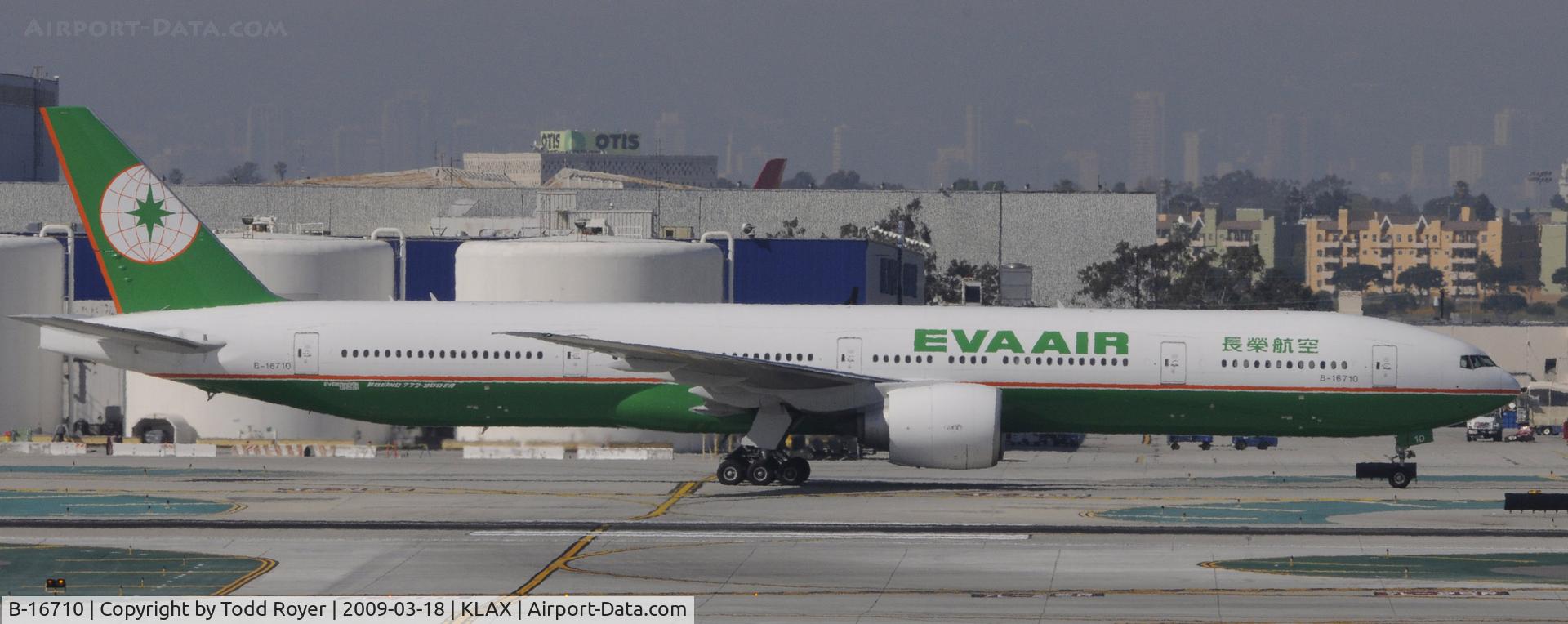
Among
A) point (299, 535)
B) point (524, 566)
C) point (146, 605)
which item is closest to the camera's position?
point (146, 605)

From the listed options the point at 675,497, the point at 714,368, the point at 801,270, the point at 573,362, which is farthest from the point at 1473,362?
the point at 801,270

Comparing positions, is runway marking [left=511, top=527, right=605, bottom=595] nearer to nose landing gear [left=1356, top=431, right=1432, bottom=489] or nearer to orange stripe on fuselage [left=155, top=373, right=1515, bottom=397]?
orange stripe on fuselage [left=155, top=373, right=1515, bottom=397]

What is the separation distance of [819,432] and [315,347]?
37.7ft

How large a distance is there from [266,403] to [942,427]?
24663 mm

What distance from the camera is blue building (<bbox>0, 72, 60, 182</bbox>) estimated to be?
465 feet

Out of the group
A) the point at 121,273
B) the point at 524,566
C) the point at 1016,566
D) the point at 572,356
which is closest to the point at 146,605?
the point at 524,566

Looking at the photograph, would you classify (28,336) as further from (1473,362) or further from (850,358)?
(1473,362)

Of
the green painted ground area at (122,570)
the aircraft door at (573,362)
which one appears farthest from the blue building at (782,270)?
the green painted ground area at (122,570)

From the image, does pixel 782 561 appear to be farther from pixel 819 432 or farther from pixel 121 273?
pixel 121 273

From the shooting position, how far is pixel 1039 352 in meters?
41.2

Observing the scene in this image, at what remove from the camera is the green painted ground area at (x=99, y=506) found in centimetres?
3525

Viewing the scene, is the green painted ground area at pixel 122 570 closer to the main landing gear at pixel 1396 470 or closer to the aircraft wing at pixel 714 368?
A: the aircraft wing at pixel 714 368

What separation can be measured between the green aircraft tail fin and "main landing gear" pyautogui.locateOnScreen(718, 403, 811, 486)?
11683 mm

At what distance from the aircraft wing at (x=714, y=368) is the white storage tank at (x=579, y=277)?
50.5 ft
